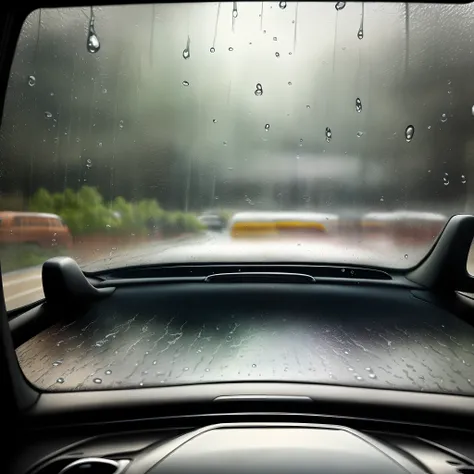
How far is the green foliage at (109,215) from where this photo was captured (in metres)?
3.59

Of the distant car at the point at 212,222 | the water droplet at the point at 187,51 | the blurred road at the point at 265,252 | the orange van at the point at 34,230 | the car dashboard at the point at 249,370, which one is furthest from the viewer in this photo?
the blurred road at the point at 265,252

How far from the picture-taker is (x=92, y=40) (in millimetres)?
3418

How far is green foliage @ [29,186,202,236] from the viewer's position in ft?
11.8

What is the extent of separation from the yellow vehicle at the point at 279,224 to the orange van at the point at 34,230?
4.14 feet

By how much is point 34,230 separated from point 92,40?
1295 millimetres

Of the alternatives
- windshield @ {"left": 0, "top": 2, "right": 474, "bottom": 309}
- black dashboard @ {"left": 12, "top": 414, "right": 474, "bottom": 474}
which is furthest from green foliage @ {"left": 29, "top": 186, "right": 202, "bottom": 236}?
black dashboard @ {"left": 12, "top": 414, "right": 474, "bottom": 474}

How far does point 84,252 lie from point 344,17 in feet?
7.75

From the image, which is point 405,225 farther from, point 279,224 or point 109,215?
point 109,215

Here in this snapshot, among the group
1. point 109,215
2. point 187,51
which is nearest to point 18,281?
point 109,215

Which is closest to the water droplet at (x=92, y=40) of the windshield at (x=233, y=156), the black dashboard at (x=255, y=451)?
the windshield at (x=233, y=156)

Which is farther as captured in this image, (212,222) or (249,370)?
(212,222)

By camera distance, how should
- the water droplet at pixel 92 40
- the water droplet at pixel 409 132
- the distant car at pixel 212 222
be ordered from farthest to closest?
1. the distant car at pixel 212 222
2. the water droplet at pixel 409 132
3. the water droplet at pixel 92 40

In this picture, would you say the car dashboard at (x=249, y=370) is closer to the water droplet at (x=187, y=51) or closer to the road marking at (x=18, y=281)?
the road marking at (x=18, y=281)

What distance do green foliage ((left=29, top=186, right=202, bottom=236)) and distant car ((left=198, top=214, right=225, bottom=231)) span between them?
0.05 m
